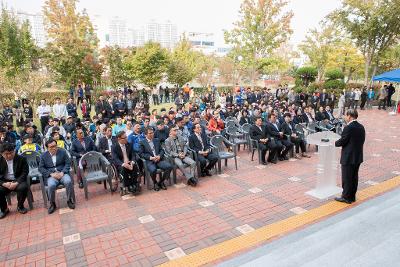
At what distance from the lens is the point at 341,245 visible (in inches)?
161

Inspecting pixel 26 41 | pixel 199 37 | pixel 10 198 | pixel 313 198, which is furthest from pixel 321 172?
pixel 199 37

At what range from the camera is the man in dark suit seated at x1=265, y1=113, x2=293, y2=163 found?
8.83 m

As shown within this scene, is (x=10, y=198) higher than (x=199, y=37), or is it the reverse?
(x=199, y=37)

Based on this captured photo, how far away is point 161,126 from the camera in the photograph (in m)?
8.70

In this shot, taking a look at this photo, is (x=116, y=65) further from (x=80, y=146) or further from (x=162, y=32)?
(x=162, y=32)

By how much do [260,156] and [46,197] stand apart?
18.6ft

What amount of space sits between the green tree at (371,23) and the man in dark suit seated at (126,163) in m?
21.3

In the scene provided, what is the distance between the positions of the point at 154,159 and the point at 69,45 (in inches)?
631

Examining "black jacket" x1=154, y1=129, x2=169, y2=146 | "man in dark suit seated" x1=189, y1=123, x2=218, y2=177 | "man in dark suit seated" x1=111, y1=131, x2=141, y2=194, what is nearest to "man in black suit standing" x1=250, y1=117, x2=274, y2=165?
"man in dark suit seated" x1=189, y1=123, x2=218, y2=177

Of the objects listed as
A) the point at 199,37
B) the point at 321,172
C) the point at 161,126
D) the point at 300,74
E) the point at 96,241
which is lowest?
the point at 96,241

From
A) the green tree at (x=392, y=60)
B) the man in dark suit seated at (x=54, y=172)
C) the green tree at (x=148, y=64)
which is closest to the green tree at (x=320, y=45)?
the green tree at (x=392, y=60)

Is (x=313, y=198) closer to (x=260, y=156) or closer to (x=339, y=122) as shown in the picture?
(x=260, y=156)

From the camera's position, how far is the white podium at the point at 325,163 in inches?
231

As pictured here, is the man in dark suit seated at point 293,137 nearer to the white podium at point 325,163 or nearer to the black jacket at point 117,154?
the white podium at point 325,163
